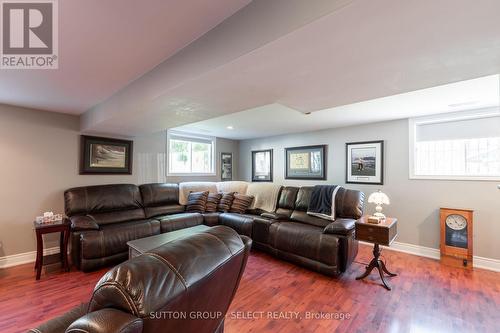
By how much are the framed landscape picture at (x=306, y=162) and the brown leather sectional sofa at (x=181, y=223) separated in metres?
→ 0.85

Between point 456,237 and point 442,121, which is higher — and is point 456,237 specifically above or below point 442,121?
below

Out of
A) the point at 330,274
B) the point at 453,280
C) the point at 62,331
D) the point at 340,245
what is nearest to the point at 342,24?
the point at 62,331

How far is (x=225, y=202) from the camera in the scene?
441cm

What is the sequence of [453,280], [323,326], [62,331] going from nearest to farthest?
[62,331] → [323,326] → [453,280]

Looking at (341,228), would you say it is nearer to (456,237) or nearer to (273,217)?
(273,217)

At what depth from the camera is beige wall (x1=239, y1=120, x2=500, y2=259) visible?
3.03 m

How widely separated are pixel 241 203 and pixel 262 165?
1.75 metres

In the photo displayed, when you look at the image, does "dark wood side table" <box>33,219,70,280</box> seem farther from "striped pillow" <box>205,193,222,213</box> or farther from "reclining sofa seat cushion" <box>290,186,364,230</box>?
"reclining sofa seat cushion" <box>290,186,364,230</box>

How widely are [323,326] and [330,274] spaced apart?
94 cm

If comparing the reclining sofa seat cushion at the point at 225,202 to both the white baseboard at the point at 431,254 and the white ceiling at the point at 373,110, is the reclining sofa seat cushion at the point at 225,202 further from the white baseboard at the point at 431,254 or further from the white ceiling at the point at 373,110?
the white baseboard at the point at 431,254

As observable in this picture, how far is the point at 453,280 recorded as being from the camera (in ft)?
8.71

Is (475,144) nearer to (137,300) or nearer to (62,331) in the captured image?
(137,300)

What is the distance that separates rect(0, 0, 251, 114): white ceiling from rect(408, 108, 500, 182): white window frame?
3.64 meters

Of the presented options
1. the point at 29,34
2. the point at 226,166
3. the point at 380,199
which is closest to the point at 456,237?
the point at 380,199
